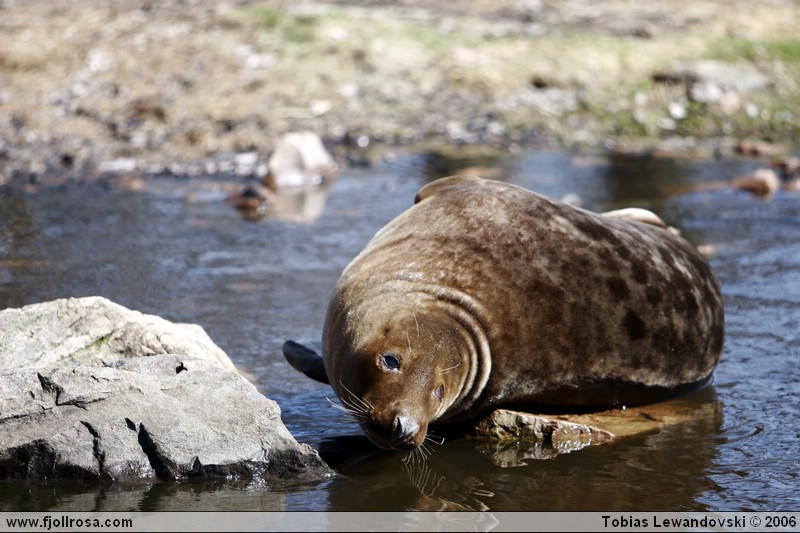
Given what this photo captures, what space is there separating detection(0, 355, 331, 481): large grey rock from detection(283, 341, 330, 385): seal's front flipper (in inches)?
31.0

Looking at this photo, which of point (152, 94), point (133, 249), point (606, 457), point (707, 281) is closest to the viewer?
point (606, 457)

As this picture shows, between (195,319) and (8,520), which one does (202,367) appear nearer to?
(8,520)

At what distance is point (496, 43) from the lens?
44.6ft

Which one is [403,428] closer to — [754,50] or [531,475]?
[531,475]

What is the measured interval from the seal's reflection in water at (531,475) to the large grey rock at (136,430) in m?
0.28

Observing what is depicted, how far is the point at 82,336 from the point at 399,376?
1.59 metres

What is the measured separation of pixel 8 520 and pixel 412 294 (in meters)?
1.93

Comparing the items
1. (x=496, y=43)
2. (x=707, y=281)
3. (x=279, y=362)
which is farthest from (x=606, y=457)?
(x=496, y=43)

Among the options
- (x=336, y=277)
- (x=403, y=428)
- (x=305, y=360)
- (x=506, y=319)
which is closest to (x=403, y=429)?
(x=403, y=428)

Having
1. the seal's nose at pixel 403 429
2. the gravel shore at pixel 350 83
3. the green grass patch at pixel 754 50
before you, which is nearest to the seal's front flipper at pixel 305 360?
the seal's nose at pixel 403 429

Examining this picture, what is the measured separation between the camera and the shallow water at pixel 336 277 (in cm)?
422

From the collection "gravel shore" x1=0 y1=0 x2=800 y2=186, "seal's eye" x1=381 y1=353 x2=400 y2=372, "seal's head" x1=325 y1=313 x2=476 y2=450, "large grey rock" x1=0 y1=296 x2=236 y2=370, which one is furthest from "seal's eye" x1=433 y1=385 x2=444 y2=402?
"gravel shore" x1=0 y1=0 x2=800 y2=186

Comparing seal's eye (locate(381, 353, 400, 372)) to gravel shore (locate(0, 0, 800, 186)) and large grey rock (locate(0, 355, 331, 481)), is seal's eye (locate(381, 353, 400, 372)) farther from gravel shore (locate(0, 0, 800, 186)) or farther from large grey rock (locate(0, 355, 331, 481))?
gravel shore (locate(0, 0, 800, 186))

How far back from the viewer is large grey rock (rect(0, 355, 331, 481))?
4266 millimetres
